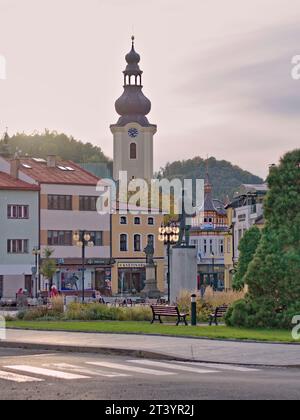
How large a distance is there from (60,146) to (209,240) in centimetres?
4829

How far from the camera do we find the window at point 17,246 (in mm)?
85250

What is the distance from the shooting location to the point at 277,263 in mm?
32812

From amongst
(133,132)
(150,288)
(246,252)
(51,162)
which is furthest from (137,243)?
(246,252)

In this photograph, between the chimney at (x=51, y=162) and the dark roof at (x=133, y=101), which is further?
the dark roof at (x=133, y=101)

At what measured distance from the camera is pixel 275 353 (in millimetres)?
24359

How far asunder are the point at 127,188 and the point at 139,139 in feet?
28.3

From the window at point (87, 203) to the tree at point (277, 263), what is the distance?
56.6 metres

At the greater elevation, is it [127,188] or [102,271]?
[127,188]

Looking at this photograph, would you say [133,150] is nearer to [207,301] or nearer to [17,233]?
[17,233]

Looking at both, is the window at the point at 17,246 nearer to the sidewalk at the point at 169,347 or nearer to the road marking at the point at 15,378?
the sidewalk at the point at 169,347

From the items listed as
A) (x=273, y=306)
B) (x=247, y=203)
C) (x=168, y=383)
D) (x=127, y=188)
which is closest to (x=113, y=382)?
(x=168, y=383)

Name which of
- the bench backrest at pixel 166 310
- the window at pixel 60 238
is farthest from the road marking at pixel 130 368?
the window at pixel 60 238

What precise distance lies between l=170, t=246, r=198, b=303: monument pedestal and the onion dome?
7459cm
